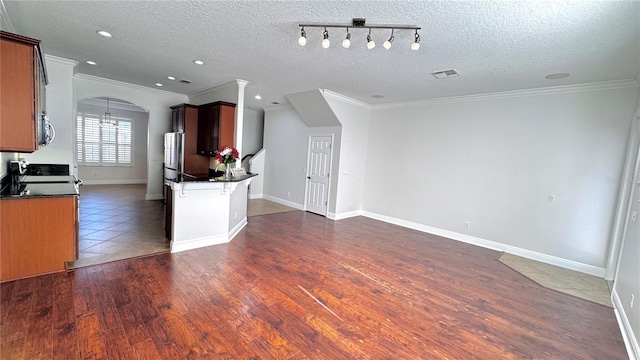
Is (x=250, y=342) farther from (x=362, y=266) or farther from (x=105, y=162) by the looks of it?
(x=105, y=162)

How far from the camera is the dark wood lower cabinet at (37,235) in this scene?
264cm

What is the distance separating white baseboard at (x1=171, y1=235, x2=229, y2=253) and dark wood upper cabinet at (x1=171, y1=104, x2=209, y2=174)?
2441 millimetres

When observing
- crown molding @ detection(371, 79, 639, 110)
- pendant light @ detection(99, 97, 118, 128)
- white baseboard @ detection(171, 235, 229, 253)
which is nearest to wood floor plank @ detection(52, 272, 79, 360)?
white baseboard @ detection(171, 235, 229, 253)

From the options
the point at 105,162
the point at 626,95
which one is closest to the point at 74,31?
the point at 626,95

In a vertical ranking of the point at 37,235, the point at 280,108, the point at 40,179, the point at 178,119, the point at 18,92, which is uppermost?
the point at 280,108

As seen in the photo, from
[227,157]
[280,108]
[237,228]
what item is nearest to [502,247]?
[237,228]

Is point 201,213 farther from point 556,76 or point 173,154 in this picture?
point 556,76

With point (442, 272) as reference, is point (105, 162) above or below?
above

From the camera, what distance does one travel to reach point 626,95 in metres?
3.65

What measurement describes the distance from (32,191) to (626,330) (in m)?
6.09

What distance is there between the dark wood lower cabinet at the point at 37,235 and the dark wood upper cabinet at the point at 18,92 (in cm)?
69

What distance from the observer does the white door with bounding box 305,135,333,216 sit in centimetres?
645

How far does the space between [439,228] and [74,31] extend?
6381 millimetres

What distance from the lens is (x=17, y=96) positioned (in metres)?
2.32
